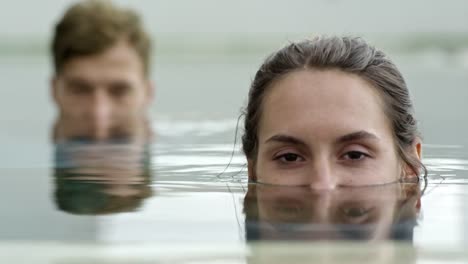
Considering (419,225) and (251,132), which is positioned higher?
(251,132)

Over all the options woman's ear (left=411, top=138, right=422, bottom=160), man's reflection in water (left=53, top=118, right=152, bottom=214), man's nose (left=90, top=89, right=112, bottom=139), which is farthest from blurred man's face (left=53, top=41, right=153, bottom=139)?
woman's ear (left=411, top=138, right=422, bottom=160)

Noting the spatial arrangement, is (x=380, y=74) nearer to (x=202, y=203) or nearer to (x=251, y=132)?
(x=251, y=132)

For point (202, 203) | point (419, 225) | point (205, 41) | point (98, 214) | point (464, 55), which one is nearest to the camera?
point (419, 225)

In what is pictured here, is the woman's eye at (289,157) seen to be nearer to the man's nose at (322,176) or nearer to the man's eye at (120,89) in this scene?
the man's nose at (322,176)

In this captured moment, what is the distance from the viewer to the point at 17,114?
4.71 meters

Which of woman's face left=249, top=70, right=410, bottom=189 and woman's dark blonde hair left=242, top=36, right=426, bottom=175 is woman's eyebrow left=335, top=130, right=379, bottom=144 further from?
woman's dark blonde hair left=242, top=36, right=426, bottom=175

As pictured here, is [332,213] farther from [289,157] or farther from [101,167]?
[101,167]

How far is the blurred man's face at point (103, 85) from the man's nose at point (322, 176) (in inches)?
87.3

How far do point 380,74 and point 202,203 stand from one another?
493 mm

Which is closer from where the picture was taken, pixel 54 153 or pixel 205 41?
pixel 54 153

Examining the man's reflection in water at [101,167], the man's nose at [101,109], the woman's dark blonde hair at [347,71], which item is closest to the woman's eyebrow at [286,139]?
the woman's dark blonde hair at [347,71]

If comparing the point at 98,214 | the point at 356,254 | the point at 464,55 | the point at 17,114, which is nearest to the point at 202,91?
the point at 17,114

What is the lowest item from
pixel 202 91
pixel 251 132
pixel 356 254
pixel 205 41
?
pixel 356 254

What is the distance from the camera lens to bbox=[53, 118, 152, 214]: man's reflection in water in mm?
1835
